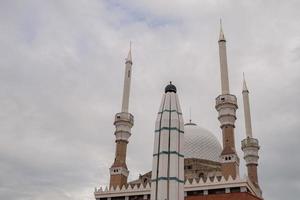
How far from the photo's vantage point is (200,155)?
160 ft

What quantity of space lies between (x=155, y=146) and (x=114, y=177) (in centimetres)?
2137

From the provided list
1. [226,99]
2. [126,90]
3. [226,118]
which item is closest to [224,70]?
[226,99]

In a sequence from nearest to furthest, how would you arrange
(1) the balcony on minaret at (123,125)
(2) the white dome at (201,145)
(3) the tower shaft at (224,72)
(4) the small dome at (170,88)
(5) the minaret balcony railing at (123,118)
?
1. (4) the small dome at (170,88)
2. (3) the tower shaft at (224,72)
3. (1) the balcony on minaret at (123,125)
4. (5) the minaret balcony railing at (123,118)
5. (2) the white dome at (201,145)

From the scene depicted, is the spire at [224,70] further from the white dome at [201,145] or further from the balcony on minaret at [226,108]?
the white dome at [201,145]

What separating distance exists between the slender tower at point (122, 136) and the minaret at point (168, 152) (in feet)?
68.5

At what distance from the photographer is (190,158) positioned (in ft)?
157

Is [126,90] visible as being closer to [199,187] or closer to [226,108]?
[226,108]

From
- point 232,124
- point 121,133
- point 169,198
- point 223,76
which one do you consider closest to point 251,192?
point 232,124

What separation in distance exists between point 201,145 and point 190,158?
2.82 meters

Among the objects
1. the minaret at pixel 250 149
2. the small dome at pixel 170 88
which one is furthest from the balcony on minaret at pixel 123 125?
the small dome at pixel 170 88

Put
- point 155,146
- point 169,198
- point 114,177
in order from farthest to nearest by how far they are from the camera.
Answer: point 114,177 < point 155,146 < point 169,198

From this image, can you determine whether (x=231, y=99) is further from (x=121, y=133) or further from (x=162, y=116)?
(x=162, y=116)

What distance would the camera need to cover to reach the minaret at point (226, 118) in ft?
129

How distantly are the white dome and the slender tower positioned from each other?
748cm
